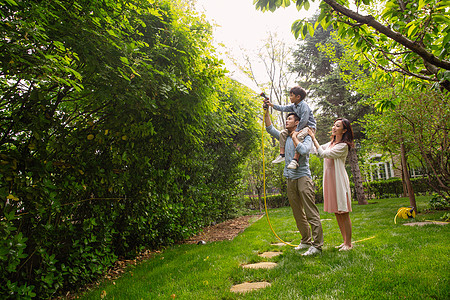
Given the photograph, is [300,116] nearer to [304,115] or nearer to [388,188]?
[304,115]

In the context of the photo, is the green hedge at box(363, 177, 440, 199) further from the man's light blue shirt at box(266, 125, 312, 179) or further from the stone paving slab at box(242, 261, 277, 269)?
the stone paving slab at box(242, 261, 277, 269)

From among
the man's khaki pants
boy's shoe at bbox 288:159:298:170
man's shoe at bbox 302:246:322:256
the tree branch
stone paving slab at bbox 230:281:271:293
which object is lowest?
stone paving slab at bbox 230:281:271:293

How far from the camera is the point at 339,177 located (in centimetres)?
333

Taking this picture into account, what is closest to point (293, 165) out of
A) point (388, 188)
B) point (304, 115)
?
point (304, 115)

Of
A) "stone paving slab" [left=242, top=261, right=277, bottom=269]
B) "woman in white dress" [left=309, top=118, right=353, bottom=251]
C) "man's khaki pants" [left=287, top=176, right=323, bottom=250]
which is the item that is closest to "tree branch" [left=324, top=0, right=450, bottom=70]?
"woman in white dress" [left=309, top=118, right=353, bottom=251]

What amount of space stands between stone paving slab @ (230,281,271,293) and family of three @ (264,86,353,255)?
1094mm

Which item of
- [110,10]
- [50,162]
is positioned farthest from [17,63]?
[110,10]

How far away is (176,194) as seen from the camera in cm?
498

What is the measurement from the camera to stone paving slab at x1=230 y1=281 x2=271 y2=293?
238 cm

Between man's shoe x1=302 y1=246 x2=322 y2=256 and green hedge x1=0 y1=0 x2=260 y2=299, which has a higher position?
green hedge x1=0 y1=0 x2=260 y2=299

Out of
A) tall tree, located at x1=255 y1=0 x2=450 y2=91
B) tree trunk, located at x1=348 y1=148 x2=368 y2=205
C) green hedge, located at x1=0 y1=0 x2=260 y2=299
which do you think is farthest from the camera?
tree trunk, located at x1=348 y1=148 x2=368 y2=205

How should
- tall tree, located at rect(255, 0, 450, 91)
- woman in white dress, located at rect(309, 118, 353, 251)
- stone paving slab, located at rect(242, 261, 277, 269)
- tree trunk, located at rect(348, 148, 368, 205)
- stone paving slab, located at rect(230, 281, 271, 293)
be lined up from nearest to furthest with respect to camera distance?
1. tall tree, located at rect(255, 0, 450, 91)
2. stone paving slab, located at rect(230, 281, 271, 293)
3. stone paving slab, located at rect(242, 261, 277, 269)
4. woman in white dress, located at rect(309, 118, 353, 251)
5. tree trunk, located at rect(348, 148, 368, 205)

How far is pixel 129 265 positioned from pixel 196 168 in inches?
105

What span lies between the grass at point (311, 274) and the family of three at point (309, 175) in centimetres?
32
